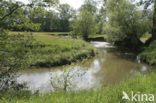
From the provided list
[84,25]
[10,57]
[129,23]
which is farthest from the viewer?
[84,25]

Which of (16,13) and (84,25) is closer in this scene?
(16,13)

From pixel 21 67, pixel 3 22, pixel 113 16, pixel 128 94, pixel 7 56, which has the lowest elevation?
pixel 128 94

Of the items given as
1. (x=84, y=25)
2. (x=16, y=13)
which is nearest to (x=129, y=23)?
(x=84, y=25)

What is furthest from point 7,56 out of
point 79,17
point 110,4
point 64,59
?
point 79,17

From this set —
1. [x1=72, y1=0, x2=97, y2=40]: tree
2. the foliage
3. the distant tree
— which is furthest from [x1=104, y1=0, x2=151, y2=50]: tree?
the foliage

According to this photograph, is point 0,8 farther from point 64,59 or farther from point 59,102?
point 64,59

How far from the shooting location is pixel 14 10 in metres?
4.57

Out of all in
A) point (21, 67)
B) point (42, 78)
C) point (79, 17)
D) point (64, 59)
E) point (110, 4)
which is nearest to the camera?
point (21, 67)

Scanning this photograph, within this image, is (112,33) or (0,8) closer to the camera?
(0,8)

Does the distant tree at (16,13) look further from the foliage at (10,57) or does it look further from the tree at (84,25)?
the tree at (84,25)

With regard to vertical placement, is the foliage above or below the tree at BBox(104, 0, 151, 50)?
below

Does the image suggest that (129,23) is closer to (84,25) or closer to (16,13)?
(84,25)

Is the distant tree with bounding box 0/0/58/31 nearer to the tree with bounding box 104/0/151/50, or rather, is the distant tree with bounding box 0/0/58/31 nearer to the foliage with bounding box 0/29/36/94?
the foliage with bounding box 0/29/36/94

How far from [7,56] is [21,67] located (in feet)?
2.13
